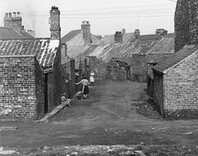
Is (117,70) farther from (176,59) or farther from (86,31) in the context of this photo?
(176,59)

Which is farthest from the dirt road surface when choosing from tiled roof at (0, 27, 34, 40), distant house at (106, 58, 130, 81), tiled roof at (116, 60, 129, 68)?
tiled roof at (0, 27, 34, 40)

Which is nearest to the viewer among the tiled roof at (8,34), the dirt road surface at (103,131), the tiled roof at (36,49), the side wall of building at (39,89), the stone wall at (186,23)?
the dirt road surface at (103,131)

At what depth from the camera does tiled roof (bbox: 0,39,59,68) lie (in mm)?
17672

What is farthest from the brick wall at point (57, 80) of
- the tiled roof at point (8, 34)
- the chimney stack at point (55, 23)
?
the tiled roof at point (8, 34)

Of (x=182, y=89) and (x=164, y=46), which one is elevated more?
(x=164, y=46)

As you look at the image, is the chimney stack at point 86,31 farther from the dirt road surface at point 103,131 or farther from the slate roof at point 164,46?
the dirt road surface at point 103,131

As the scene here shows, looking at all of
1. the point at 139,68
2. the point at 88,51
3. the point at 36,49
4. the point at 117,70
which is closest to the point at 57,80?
the point at 36,49

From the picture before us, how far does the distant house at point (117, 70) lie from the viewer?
135 feet

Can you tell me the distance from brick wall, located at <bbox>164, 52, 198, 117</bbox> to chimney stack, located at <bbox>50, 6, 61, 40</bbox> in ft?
Result: 29.4

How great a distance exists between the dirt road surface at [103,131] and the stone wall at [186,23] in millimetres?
4763

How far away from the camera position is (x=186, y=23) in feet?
61.5

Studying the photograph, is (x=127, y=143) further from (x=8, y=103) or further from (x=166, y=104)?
(x=8, y=103)

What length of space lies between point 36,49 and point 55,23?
3.29 meters

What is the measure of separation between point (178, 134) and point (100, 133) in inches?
106
